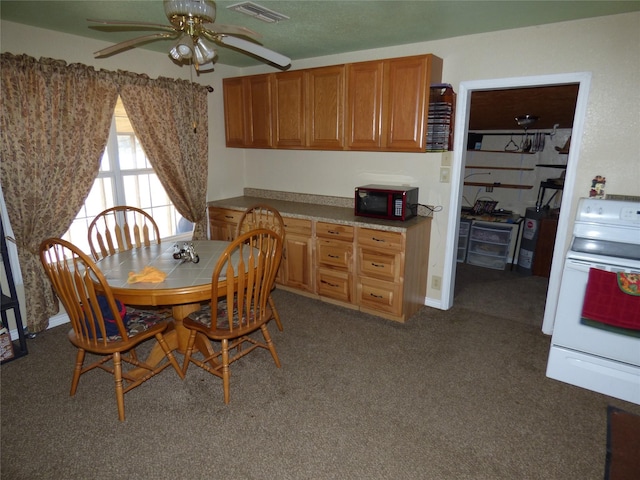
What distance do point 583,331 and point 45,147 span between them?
3.97 m

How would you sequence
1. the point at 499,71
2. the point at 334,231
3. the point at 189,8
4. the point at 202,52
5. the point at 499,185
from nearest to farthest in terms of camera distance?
the point at 189,8, the point at 202,52, the point at 499,71, the point at 334,231, the point at 499,185

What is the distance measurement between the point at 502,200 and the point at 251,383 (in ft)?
13.8

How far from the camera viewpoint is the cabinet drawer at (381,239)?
125 inches

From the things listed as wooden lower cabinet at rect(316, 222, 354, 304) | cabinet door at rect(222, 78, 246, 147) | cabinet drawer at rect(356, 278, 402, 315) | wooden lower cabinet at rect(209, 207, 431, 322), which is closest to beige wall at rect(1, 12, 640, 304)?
cabinet door at rect(222, 78, 246, 147)

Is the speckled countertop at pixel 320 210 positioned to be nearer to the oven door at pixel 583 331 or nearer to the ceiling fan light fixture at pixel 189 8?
the oven door at pixel 583 331

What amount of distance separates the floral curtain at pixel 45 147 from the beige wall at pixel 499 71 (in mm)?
205

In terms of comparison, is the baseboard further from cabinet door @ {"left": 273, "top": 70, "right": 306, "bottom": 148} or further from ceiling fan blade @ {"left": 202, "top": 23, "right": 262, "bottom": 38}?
ceiling fan blade @ {"left": 202, "top": 23, "right": 262, "bottom": 38}

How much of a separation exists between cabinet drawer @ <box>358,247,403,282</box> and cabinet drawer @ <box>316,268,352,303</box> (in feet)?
0.61

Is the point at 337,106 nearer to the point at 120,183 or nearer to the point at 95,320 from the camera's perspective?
the point at 120,183

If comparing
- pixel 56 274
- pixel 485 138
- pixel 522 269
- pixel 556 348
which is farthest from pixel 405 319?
pixel 485 138

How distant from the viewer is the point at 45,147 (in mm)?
2932

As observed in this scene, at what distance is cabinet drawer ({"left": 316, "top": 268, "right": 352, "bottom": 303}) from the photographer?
141 inches

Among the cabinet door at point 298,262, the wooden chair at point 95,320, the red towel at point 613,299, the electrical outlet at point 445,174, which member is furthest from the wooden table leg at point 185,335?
the red towel at point 613,299

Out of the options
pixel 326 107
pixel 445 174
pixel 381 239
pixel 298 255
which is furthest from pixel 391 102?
pixel 298 255
